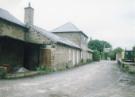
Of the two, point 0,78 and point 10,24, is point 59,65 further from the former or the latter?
point 0,78

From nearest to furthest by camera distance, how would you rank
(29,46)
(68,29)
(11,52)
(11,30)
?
(11,52) < (11,30) < (29,46) < (68,29)

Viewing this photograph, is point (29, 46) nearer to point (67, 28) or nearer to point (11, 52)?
point (11, 52)

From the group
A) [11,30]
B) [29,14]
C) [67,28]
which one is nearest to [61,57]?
[29,14]

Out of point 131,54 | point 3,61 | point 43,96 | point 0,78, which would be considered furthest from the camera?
point 131,54

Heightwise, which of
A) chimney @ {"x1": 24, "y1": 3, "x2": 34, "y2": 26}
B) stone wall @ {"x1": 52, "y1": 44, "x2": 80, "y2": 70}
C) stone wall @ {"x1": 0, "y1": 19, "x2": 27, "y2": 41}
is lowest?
stone wall @ {"x1": 52, "y1": 44, "x2": 80, "y2": 70}

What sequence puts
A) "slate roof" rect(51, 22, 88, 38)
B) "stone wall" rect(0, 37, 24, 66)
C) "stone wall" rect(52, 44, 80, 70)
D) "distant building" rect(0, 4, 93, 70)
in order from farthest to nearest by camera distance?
1. "slate roof" rect(51, 22, 88, 38)
2. "stone wall" rect(52, 44, 80, 70)
3. "distant building" rect(0, 4, 93, 70)
4. "stone wall" rect(0, 37, 24, 66)

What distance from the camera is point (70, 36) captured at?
4697 centimetres

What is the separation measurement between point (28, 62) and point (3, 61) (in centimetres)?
532

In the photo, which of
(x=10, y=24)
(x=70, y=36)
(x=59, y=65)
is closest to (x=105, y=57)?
(x=70, y=36)

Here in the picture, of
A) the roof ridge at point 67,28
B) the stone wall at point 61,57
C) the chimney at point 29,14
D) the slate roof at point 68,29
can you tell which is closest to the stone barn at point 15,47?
the chimney at point 29,14

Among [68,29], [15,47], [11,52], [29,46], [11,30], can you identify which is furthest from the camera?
[68,29]

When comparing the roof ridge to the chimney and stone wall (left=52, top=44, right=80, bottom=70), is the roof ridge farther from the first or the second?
the chimney

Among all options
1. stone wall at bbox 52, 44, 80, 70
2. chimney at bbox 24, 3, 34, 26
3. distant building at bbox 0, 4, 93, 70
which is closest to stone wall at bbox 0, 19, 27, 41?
distant building at bbox 0, 4, 93, 70

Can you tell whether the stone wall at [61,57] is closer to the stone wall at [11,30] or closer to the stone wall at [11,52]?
the stone wall at [11,52]
